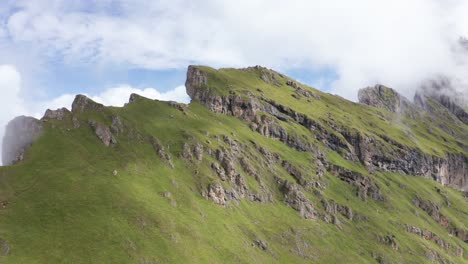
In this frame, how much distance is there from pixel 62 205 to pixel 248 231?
64445mm

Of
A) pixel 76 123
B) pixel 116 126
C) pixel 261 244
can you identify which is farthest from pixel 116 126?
pixel 261 244

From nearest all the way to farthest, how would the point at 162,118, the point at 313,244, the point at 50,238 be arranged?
the point at 50,238
the point at 313,244
the point at 162,118

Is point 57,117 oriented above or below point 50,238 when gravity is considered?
above

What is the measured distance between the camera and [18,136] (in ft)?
475

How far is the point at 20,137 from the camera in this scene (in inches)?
5689

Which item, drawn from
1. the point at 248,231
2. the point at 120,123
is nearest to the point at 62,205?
the point at 120,123

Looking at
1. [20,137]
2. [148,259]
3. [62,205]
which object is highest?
[20,137]

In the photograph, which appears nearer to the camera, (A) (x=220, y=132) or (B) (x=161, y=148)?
(B) (x=161, y=148)

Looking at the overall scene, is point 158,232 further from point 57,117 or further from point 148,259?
point 57,117

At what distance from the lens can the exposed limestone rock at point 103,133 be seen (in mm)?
149500

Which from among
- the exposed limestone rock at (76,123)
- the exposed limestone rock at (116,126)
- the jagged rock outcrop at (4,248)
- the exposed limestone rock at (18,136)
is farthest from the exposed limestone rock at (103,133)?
the jagged rock outcrop at (4,248)

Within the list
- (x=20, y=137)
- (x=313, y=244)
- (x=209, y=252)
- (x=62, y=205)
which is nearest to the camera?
(x=62, y=205)

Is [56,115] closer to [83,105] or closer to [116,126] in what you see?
[83,105]

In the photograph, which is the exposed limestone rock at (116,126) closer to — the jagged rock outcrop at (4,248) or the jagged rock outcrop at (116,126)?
the jagged rock outcrop at (116,126)
